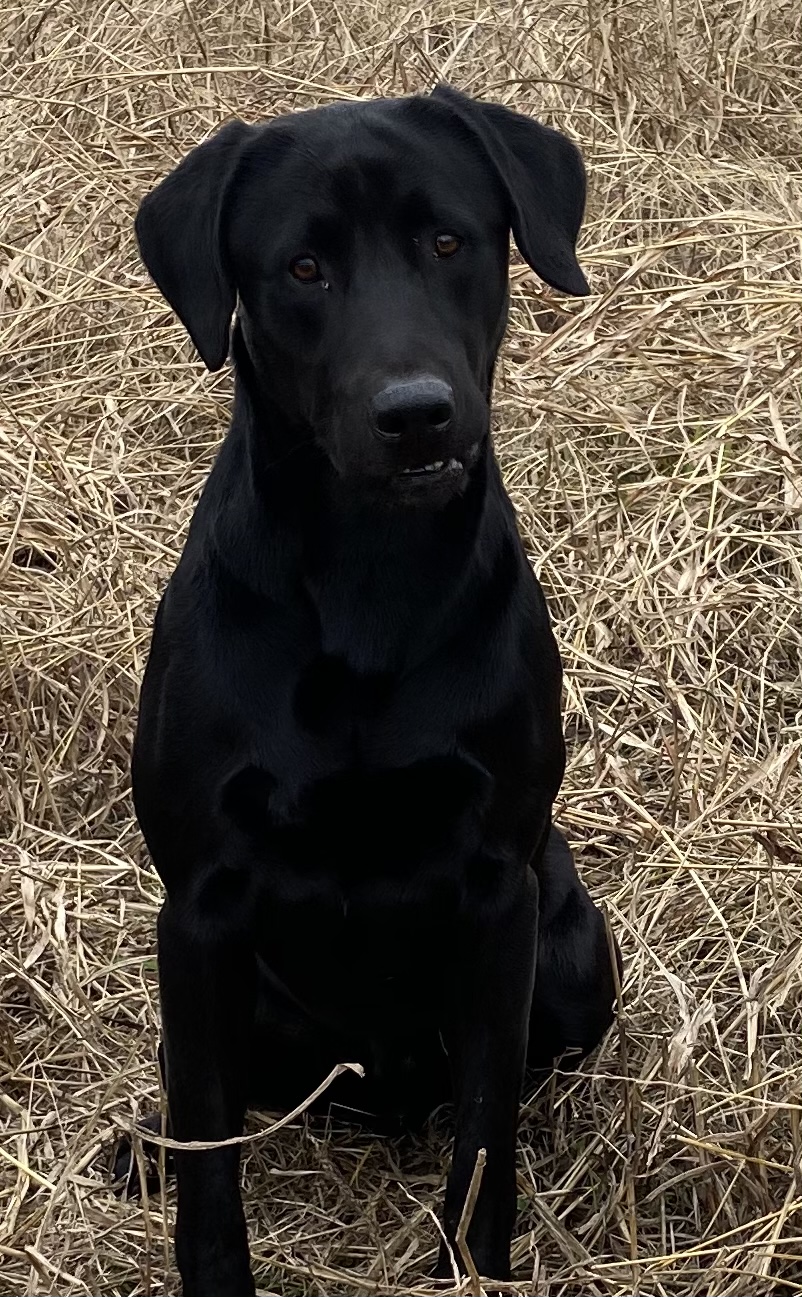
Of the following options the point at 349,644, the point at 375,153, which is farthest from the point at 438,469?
the point at 375,153

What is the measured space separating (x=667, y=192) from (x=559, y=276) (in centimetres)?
280

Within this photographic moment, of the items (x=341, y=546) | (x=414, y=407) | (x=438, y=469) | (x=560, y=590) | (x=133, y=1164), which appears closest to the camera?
(x=414, y=407)

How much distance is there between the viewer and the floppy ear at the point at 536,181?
2.43 meters

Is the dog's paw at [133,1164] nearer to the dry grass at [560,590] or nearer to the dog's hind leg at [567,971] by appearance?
the dry grass at [560,590]

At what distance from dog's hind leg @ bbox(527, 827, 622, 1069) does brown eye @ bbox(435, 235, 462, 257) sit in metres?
0.96

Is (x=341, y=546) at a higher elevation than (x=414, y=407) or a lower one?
lower

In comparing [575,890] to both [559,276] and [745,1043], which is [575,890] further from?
[559,276]

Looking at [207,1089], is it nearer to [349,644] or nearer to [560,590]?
[349,644]

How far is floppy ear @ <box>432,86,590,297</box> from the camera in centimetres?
243

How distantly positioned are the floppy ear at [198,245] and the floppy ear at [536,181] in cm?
31

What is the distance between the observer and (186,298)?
2.39 m

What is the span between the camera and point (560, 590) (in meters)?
4.05

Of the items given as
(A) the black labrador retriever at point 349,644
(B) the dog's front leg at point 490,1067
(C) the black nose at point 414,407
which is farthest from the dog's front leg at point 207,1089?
(C) the black nose at point 414,407

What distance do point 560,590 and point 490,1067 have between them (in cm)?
173
